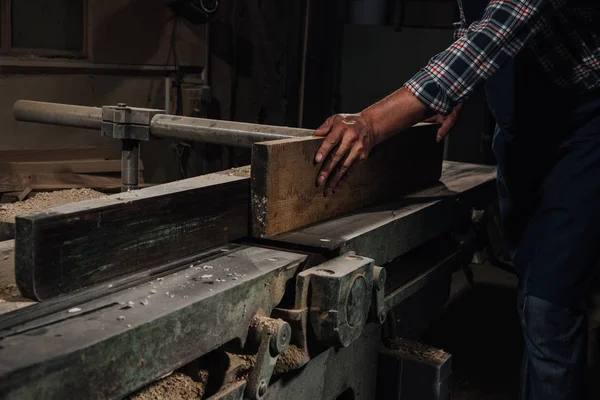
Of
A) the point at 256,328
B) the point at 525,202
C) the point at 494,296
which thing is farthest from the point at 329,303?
the point at 494,296

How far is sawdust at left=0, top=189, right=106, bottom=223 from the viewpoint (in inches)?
72.2

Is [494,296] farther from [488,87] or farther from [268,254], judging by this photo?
[268,254]

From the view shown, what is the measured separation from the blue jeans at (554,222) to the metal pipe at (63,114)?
1348 millimetres

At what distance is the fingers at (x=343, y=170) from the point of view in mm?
1491

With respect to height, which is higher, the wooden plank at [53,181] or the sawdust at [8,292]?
the sawdust at [8,292]

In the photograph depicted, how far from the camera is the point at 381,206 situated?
179cm

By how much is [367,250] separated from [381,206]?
30cm

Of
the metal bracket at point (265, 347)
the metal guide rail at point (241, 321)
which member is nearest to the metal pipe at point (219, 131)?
the metal guide rail at point (241, 321)

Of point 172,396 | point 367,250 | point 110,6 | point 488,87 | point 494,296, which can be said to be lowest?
point 494,296

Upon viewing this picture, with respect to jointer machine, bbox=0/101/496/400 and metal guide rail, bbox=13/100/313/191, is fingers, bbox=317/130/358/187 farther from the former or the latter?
metal guide rail, bbox=13/100/313/191

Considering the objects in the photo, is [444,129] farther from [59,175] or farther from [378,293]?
[59,175]

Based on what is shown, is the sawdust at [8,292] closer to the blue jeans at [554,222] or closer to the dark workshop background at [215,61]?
the blue jeans at [554,222]

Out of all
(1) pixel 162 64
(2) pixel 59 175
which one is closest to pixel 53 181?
(2) pixel 59 175

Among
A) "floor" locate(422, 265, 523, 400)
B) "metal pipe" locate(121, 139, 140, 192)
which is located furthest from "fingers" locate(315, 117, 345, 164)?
"floor" locate(422, 265, 523, 400)
